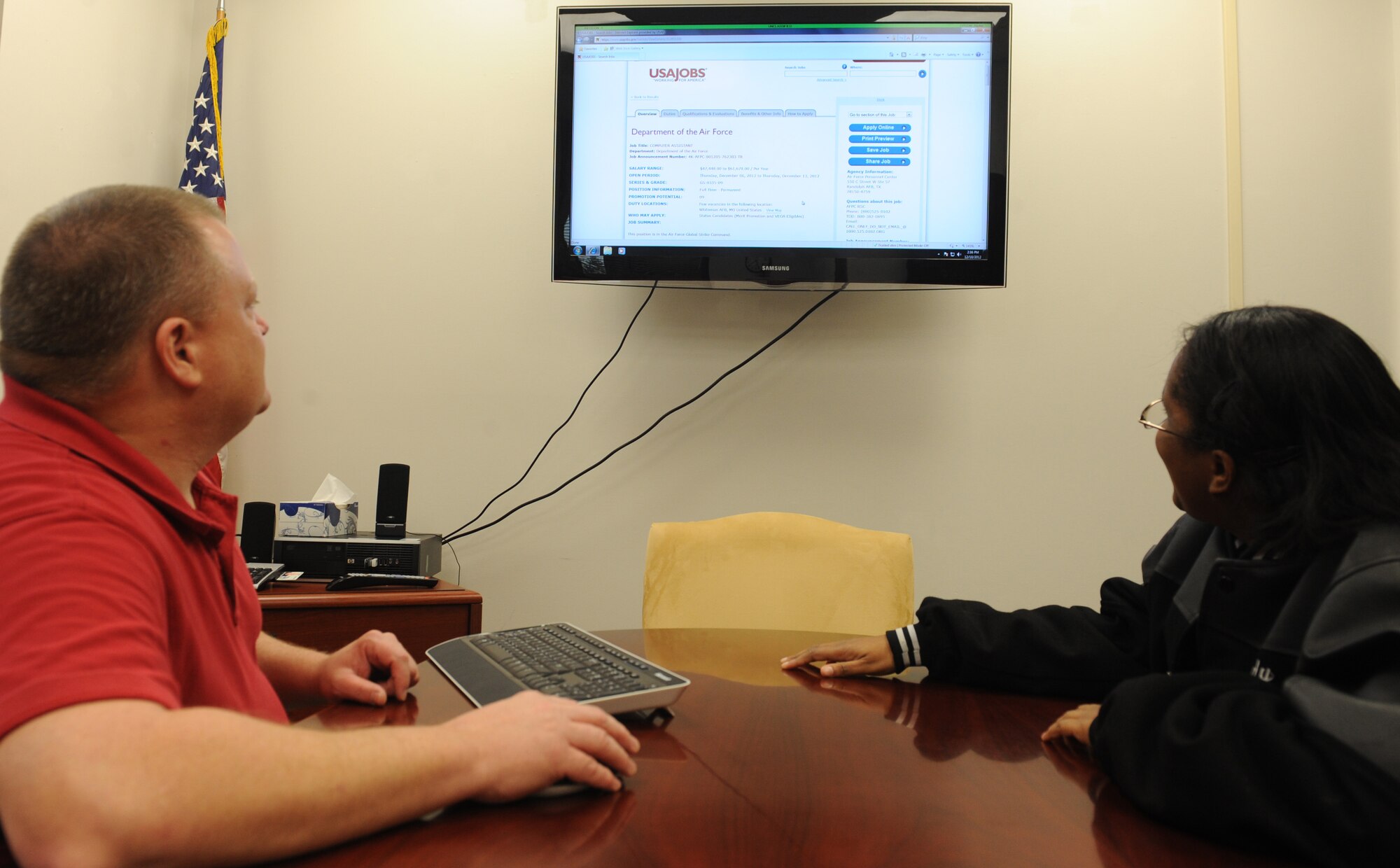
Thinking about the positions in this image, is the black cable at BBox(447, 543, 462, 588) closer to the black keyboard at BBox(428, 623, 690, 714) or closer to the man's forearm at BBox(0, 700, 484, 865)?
the black keyboard at BBox(428, 623, 690, 714)

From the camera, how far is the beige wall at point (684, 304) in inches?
106

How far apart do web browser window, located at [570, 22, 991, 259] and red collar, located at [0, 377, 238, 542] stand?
186cm

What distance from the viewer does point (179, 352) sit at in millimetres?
996

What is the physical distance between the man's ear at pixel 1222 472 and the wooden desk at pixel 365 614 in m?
1.67

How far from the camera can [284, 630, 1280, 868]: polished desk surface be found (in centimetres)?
71

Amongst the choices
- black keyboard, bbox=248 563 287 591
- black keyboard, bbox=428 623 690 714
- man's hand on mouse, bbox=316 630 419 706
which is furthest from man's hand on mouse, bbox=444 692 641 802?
black keyboard, bbox=248 563 287 591

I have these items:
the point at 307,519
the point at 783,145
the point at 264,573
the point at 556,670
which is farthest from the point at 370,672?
the point at 783,145

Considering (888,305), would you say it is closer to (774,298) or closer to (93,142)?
(774,298)

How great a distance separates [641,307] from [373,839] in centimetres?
225

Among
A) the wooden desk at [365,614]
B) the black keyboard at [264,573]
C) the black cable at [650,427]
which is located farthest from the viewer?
the black cable at [650,427]

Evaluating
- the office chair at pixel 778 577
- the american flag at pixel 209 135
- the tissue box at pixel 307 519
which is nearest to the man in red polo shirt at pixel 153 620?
the office chair at pixel 778 577

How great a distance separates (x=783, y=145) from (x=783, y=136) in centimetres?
3

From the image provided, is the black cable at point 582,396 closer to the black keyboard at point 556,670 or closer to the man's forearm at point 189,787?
the black keyboard at point 556,670

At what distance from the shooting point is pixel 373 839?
2.35 feet
